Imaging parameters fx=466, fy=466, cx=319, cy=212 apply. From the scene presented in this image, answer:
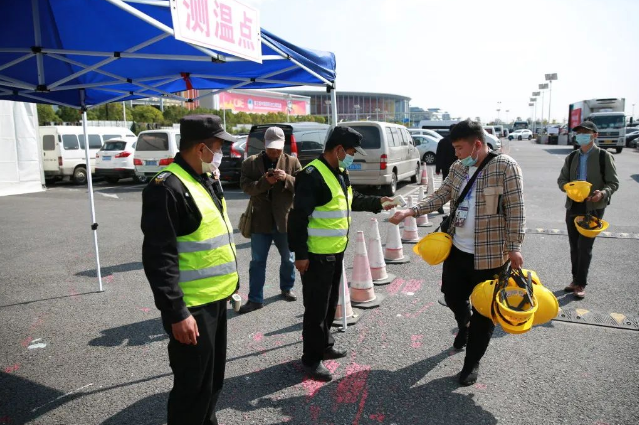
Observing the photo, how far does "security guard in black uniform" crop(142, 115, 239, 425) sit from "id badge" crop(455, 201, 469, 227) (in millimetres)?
1805

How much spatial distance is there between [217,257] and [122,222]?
8589 millimetres

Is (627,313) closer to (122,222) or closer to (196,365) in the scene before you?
(196,365)

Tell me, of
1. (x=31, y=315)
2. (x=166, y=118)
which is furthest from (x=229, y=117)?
(x=31, y=315)

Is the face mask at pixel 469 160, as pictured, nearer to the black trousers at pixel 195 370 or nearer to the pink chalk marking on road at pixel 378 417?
the pink chalk marking on road at pixel 378 417

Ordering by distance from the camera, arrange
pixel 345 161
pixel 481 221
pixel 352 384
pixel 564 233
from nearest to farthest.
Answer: pixel 481 221, pixel 352 384, pixel 345 161, pixel 564 233

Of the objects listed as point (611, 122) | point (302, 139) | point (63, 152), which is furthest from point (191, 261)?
point (611, 122)

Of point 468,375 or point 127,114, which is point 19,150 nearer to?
point 468,375

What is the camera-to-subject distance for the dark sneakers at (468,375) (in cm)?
349

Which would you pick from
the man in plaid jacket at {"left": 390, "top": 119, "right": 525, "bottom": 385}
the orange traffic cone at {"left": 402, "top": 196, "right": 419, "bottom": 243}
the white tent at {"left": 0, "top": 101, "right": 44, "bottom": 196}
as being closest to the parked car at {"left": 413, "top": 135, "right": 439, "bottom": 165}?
the orange traffic cone at {"left": 402, "top": 196, "right": 419, "bottom": 243}

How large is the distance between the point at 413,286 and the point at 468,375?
2.29 metres

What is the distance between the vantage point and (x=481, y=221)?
134 inches

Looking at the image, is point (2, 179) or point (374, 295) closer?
point (374, 295)

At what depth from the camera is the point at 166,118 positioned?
39.2 m

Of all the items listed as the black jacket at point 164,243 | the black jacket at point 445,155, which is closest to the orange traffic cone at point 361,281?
the black jacket at point 164,243
